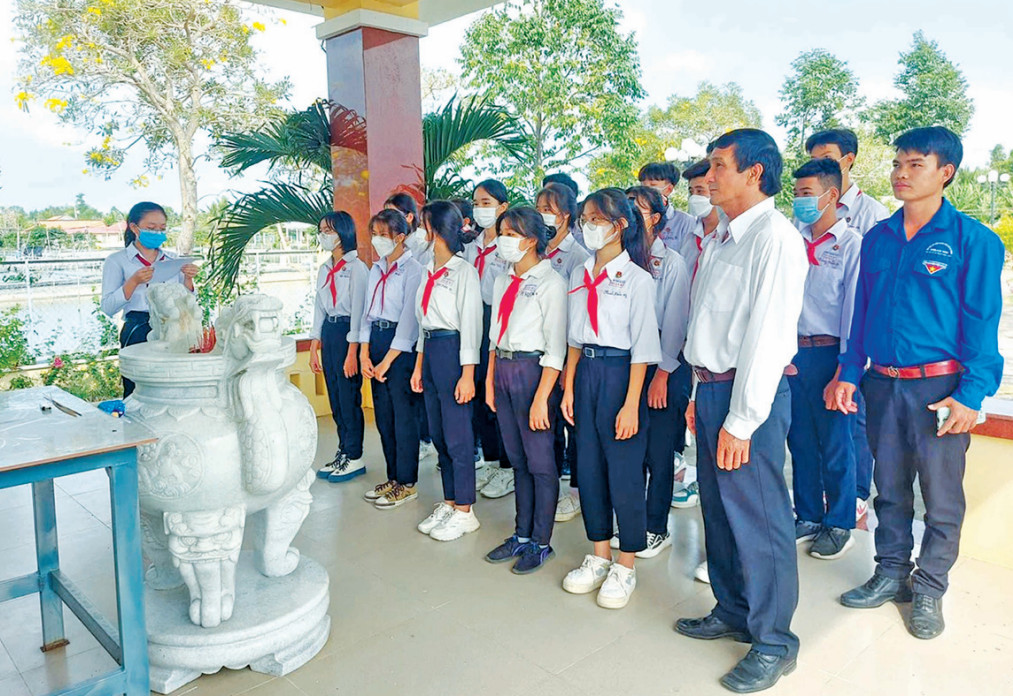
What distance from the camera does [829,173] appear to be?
108 inches

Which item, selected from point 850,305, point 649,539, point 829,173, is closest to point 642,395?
point 649,539

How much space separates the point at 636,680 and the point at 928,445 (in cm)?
114

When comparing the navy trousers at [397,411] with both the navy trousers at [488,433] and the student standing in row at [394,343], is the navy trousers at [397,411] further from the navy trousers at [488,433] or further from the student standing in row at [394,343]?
the navy trousers at [488,433]

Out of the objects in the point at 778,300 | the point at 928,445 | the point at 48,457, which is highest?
the point at 778,300

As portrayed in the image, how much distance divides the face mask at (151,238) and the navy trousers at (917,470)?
131 inches

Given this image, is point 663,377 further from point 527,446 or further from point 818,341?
point 818,341

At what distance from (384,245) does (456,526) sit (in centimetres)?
131

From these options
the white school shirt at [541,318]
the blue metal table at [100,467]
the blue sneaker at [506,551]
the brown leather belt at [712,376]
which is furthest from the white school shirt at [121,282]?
the brown leather belt at [712,376]

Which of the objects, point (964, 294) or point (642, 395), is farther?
point (642, 395)

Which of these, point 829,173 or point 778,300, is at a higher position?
point 829,173

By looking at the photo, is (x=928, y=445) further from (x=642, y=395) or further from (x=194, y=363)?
(x=194, y=363)

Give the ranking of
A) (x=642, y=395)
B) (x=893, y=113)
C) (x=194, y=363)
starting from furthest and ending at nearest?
(x=893, y=113) < (x=642, y=395) < (x=194, y=363)

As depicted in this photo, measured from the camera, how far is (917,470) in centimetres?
236

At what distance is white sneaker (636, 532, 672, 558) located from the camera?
2.88m
